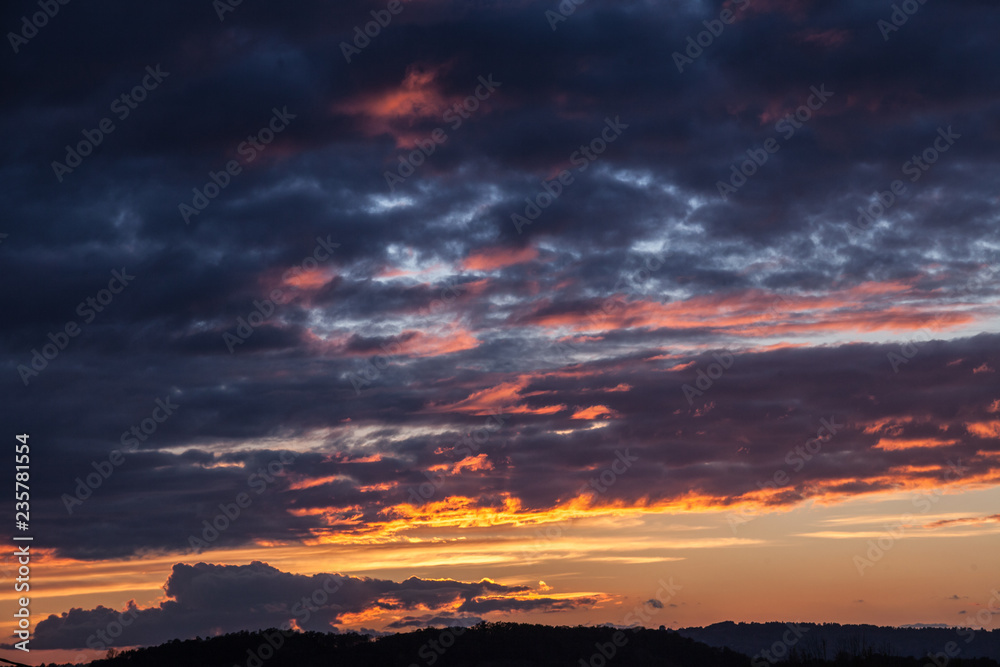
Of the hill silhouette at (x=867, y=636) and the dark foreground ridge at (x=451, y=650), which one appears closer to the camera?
the dark foreground ridge at (x=451, y=650)

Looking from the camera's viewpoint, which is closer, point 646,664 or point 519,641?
point 646,664

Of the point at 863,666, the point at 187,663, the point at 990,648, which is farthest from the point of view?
the point at 990,648

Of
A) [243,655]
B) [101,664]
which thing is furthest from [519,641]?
[101,664]

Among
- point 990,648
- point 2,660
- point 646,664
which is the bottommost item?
point 990,648

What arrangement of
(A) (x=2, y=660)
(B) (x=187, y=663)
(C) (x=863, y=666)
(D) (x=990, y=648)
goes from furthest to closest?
(D) (x=990, y=648), (B) (x=187, y=663), (C) (x=863, y=666), (A) (x=2, y=660)

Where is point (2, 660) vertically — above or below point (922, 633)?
above

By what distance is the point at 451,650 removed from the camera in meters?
49.6

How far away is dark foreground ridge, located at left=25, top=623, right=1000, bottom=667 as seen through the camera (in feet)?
159

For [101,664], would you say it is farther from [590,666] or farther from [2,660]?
[590,666]

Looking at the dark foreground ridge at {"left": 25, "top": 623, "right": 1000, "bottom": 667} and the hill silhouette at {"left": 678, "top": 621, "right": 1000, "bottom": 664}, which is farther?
the hill silhouette at {"left": 678, "top": 621, "right": 1000, "bottom": 664}

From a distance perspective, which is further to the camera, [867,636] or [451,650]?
[867,636]

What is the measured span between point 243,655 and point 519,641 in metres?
16.4

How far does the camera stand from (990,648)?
14438 centimetres

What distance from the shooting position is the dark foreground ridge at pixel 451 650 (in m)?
48.5
